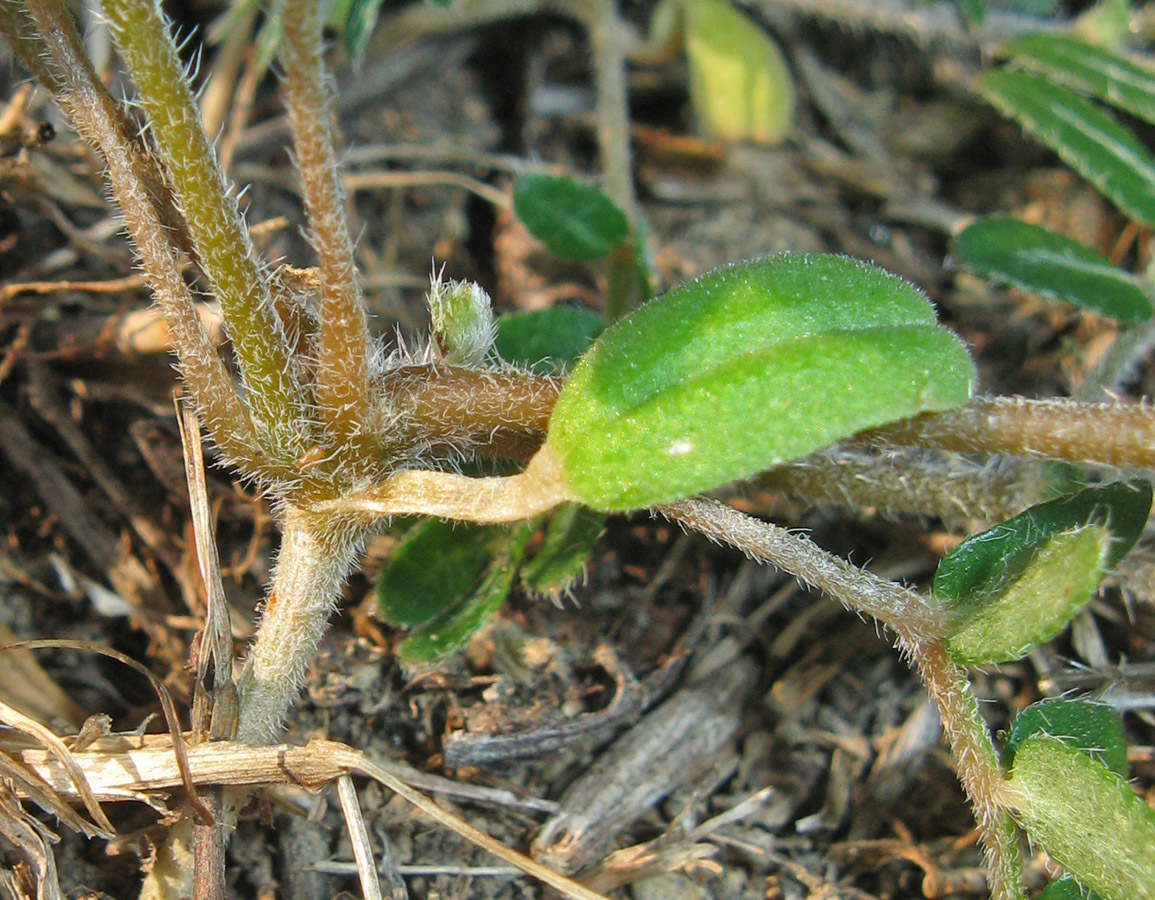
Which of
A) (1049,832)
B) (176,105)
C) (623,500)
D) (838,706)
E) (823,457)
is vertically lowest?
(838,706)

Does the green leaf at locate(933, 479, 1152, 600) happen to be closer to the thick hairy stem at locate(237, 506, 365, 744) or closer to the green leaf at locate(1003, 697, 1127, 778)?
the green leaf at locate(1003, 697, 1127, 778)

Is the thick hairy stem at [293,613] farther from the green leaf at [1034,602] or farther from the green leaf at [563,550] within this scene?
the green leaf at [1034,602]

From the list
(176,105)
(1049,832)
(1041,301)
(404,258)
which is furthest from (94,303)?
(1041,301)

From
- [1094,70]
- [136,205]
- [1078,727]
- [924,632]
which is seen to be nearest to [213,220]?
[136,205]

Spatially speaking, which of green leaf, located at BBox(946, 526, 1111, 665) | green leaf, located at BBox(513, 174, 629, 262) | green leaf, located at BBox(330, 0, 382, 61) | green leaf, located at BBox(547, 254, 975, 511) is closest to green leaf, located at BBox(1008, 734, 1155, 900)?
green leaf, located at BBox(946, 526, 1111, 665)

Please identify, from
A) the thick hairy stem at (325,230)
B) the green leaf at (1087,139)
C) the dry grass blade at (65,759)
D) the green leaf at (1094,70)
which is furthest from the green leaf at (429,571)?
the green leaf at (1094,70)

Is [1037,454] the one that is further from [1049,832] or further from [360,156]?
[360,156]
